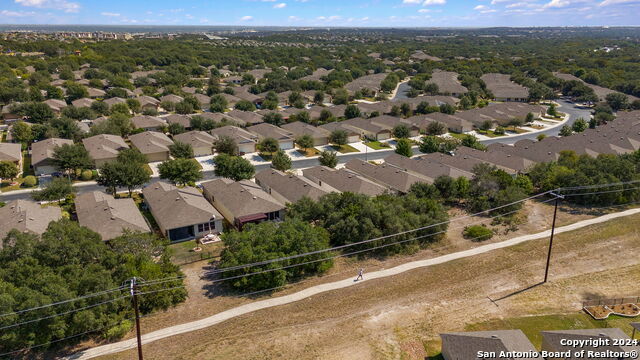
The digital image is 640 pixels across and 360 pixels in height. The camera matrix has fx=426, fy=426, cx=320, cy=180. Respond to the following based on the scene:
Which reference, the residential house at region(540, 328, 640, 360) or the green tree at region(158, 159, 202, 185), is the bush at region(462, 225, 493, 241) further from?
the green tree at region(158, 159, 202, 185)

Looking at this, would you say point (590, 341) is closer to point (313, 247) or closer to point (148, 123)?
point (313, 247)

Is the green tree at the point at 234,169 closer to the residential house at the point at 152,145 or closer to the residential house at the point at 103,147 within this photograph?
the residential house at the point at 152,145

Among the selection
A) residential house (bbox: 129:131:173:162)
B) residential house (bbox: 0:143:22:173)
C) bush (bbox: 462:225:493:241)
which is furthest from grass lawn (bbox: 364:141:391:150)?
residential house (bbox: 0:143:22:173)

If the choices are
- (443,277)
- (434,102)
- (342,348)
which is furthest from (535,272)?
(434,102)

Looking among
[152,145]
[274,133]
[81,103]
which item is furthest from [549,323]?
[81,103]

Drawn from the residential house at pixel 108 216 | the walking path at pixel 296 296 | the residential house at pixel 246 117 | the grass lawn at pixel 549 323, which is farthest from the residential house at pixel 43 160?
the grass lawn at pixel 549 323

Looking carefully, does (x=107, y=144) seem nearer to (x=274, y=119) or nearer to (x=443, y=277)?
(x=274, y=119)
